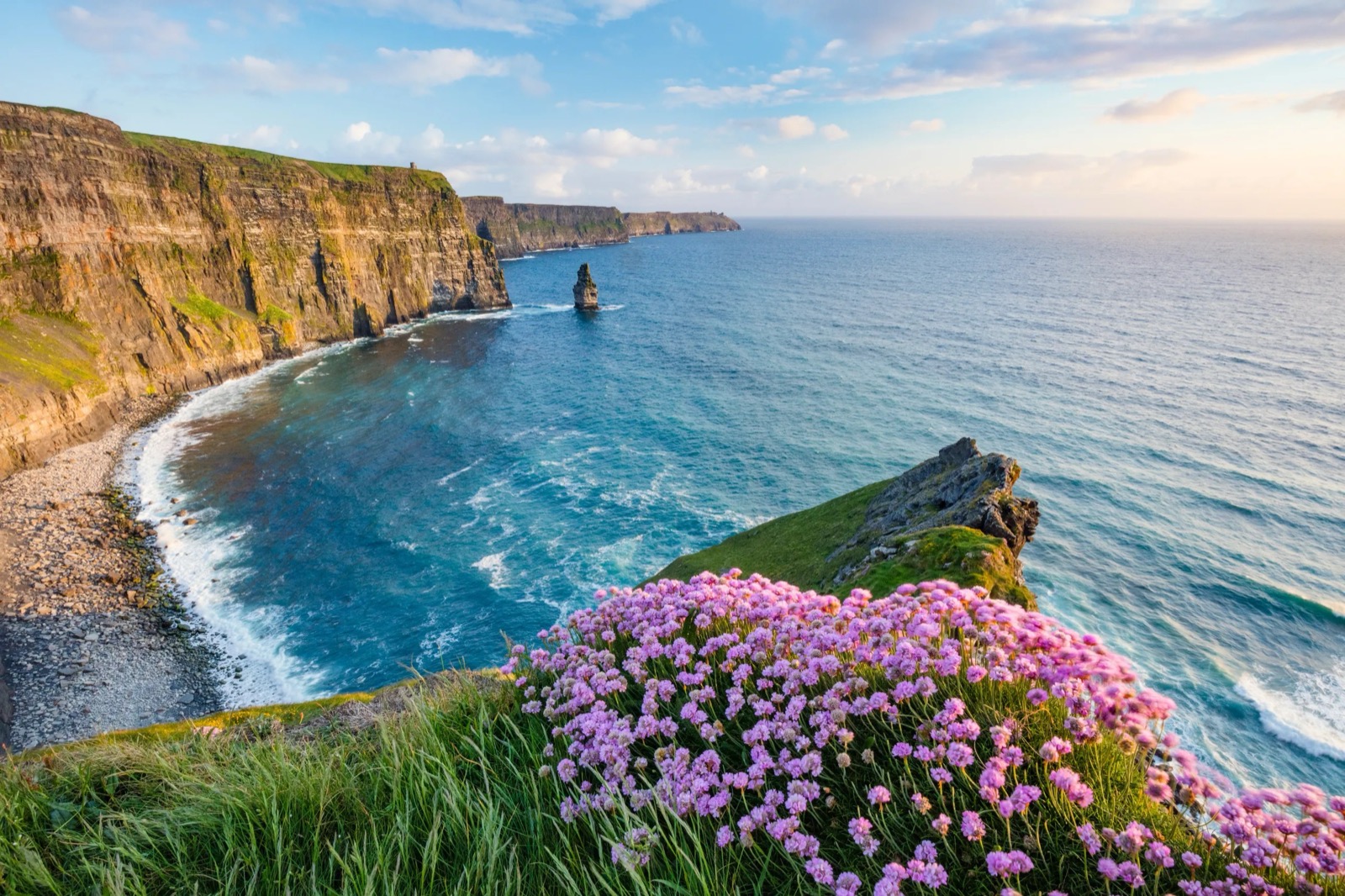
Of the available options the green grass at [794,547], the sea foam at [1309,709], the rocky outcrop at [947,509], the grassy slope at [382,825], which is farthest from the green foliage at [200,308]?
the sea foam at [1309,709]

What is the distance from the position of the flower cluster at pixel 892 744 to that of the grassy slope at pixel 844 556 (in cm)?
865

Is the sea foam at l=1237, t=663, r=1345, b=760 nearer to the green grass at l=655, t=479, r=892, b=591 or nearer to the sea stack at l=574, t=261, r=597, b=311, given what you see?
the green grass at l=655, t=479, r=892, b=591

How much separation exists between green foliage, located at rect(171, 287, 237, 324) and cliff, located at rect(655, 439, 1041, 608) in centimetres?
7177

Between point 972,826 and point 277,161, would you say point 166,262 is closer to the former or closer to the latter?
point 277,161

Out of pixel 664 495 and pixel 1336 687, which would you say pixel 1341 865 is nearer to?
pixel 1336 687

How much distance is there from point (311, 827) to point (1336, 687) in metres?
38.3

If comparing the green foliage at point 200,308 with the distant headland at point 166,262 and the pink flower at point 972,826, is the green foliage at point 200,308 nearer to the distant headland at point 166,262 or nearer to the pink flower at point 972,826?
the distant headland at point 166,262

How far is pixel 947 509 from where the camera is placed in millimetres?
21062

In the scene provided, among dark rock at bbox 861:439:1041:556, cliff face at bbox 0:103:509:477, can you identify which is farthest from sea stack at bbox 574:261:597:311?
dark rock at bbox 861:439:1041:556

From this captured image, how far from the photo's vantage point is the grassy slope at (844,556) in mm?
15281

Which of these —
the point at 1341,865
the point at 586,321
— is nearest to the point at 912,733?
→ the point at 1341,865

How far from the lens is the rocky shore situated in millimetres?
26141

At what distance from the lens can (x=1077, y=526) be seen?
39.1 meters

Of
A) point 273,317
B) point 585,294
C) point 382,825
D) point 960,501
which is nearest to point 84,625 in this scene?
point 382,825
